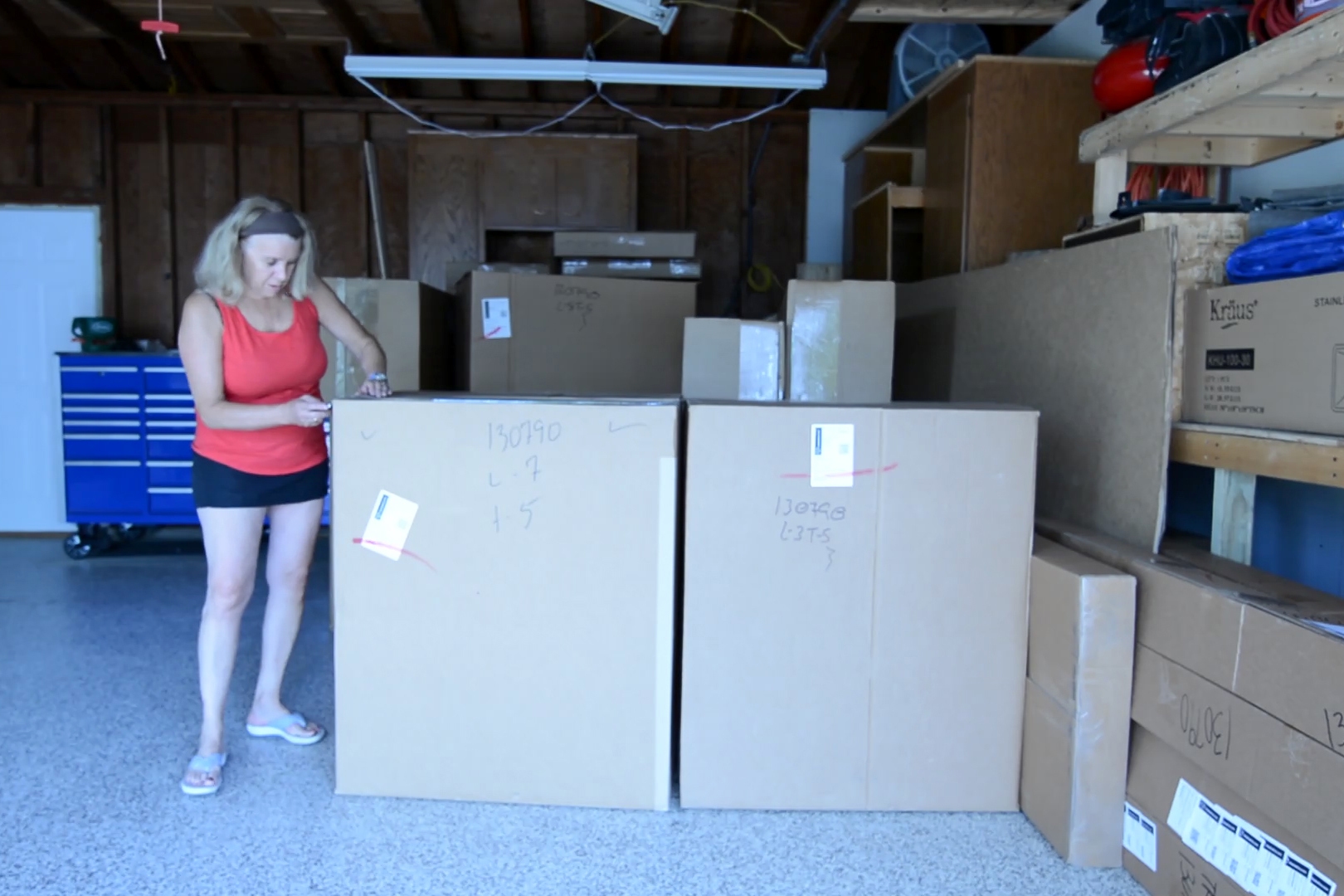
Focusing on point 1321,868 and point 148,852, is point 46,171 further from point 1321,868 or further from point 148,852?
point 1321,868

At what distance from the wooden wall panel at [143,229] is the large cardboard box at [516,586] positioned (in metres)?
3.92

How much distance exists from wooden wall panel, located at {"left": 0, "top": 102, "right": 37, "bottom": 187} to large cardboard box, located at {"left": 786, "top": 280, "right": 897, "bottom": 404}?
185 inches

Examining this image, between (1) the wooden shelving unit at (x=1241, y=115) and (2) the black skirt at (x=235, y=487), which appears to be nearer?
(1) the wooden shelving unit at (x=1241, y=115)

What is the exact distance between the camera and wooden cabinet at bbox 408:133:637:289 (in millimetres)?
4961

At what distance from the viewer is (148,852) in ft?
6.00

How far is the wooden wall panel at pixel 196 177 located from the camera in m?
5.17

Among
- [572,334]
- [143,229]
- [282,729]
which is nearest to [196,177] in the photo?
[143,229]

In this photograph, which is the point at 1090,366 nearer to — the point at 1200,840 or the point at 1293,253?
the point at 1293,253

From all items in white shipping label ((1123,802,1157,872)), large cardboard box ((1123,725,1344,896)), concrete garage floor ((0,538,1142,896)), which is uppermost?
large cardboard box ((1123,725,1344,896))

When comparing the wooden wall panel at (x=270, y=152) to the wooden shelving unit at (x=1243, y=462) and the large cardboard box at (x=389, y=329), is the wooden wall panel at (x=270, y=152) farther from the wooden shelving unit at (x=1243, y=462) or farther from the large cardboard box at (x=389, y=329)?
the wooden shelving unit at (x=1243, y=462)

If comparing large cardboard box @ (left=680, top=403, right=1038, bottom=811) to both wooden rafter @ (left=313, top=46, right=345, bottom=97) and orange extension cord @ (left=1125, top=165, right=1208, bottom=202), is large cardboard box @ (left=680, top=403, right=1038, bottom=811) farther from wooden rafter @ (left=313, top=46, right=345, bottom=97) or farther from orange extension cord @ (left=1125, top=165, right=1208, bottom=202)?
wooden rafter @ (left=313, top=46, right=345, bottom=97)

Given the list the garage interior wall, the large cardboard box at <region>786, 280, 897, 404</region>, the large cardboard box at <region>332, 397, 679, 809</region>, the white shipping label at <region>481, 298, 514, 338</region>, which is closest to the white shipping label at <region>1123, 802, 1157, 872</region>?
the large cardboard box at <region>332, 397, 679, 809</region>

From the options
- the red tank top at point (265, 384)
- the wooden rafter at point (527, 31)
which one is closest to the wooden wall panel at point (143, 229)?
the wooden rafter at point (527, 31)

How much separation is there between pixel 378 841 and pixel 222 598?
68 centimetres
